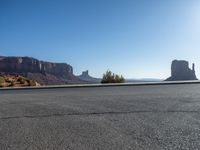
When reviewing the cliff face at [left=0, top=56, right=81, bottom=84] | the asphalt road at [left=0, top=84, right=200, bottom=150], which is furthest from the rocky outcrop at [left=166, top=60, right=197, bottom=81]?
Answer: the asphalt road at [left=0, top=84, right=200, bottom=150]

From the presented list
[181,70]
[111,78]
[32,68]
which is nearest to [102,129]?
[111,78]

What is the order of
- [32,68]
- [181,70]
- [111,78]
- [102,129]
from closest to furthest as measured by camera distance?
[102,129] → [111,78] → [181,70] → [32,68]

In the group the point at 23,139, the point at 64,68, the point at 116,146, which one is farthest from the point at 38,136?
the point at 64,68

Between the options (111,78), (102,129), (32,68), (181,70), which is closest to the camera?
(102,129)

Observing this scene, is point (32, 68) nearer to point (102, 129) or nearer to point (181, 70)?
point (181, 70)

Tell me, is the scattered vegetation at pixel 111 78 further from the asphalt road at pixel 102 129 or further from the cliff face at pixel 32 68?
the cliff face at pixel 32 68

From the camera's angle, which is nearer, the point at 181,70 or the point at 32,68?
the point at 181,70

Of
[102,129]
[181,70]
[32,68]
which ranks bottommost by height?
[102,129]

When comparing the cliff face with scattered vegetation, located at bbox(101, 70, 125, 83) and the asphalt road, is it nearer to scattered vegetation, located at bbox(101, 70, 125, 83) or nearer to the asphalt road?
scattered vegetation, located at bbox(101, 70, 125, 83)

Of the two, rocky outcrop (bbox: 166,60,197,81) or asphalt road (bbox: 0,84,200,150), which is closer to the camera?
asphalt road (bbox: 0,84,200,150)

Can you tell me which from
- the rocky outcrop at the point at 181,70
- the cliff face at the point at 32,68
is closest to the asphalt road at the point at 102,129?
the rocky outcrop at the point at 181,70

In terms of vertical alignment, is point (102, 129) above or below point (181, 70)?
below

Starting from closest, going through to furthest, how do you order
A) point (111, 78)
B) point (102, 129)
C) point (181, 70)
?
point (102, 129) < point (111, 78) < point (181, 70)

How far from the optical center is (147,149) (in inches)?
199
